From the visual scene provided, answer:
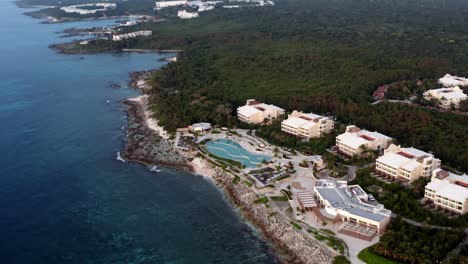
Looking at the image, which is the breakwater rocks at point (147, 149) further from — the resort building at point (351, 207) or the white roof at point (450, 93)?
the white roof at point (450, 93)

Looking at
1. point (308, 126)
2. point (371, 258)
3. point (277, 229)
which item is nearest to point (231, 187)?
point (277, 229)

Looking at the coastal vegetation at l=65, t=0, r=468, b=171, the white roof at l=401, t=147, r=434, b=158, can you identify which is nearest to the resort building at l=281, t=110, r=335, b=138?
the coastal vegetation at l=65, t=0, r=468, b=171

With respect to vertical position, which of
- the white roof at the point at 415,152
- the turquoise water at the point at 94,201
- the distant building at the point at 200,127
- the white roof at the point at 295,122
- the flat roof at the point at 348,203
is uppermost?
the white roof at the point at 415,152

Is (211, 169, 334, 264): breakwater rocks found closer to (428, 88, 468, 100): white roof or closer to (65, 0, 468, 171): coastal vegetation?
(65, 0, 468, 171): coastal vegetation

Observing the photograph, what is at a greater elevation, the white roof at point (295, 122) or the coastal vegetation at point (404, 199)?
the white roof at point (295, 122)

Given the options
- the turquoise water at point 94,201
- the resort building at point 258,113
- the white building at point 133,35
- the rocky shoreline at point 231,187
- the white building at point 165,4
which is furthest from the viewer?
the white building at point 165,4

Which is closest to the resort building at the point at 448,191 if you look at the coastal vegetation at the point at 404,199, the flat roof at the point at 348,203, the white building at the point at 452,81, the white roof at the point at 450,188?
the white roof at the point at 450,188
